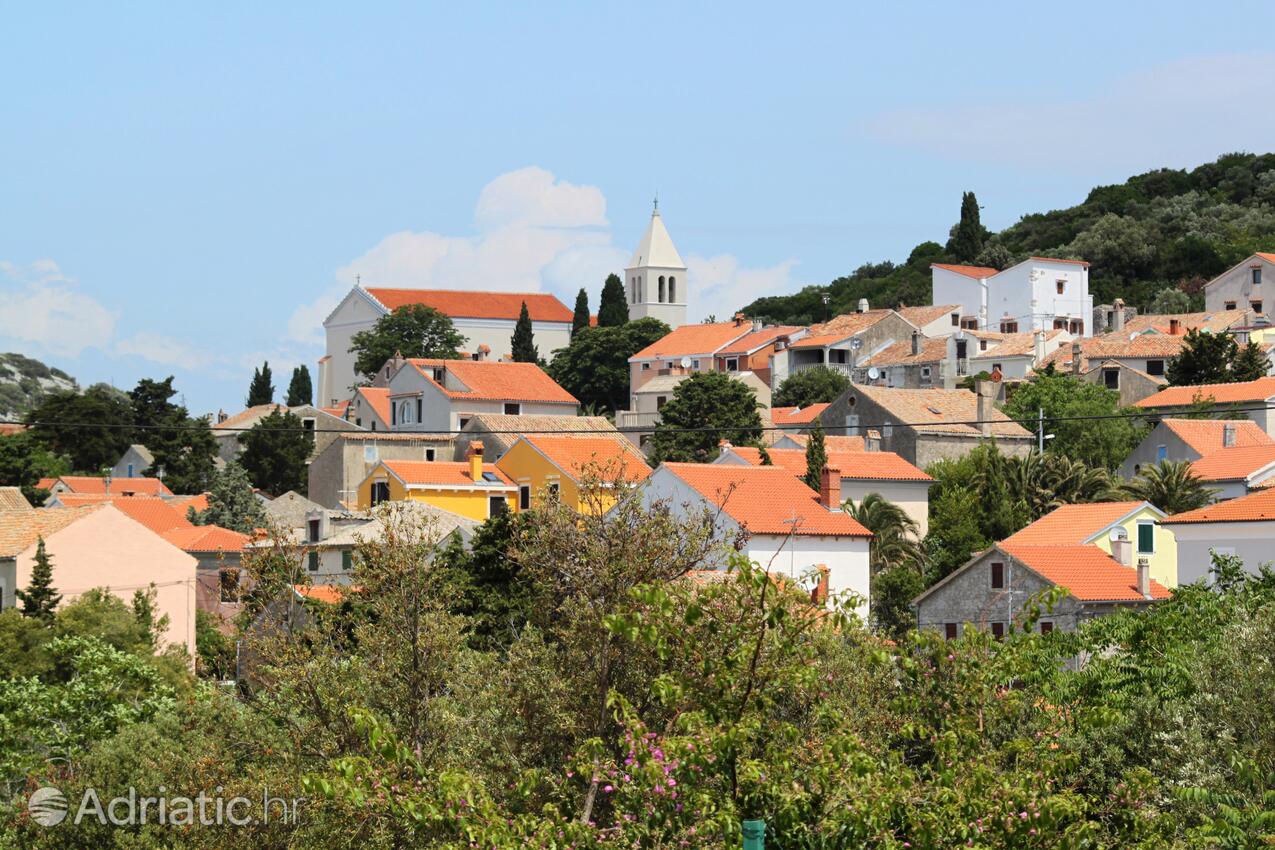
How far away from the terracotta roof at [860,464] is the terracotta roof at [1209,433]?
9.24 meters

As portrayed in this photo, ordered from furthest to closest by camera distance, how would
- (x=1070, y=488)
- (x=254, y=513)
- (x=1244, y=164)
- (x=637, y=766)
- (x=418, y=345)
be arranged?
1. (x=1244, y=164)
2. (x=418, y=345)
3. (x=254, y=513)
4. (x=1070, y=488)
5. (x=637, y=766)

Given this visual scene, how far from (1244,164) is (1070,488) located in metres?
99.6

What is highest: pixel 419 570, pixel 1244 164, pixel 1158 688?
pixel 1244 164

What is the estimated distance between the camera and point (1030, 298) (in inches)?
4163

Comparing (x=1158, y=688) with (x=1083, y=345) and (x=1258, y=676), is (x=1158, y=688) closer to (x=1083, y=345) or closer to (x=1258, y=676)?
(x=1258, y=676)

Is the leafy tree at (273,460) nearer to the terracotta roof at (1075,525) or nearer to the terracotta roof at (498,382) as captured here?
the terracotta roof at (498,382)

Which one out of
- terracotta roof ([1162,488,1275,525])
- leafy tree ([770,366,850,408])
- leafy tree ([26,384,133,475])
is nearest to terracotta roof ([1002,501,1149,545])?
terracotta roof ([1162,488,1275,525])

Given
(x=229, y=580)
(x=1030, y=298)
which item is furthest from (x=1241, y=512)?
(x=1030, y=298)

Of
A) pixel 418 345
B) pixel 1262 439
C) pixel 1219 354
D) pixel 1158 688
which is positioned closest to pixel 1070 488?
→ pixel 1262 439

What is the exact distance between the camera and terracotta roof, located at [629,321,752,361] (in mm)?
105938

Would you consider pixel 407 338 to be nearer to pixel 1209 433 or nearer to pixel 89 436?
pixel 89 436

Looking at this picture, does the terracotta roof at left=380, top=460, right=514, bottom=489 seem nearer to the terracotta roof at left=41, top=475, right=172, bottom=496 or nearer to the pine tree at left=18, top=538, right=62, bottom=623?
the terracotta roof at left=41, top=475, right=172, bottom=496

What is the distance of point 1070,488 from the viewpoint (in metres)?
61.7

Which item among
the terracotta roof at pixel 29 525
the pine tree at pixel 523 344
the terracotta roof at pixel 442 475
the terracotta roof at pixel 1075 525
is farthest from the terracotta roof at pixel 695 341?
the terracotta roof at pixel 29 525
